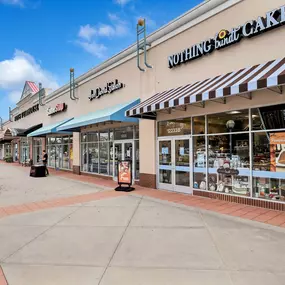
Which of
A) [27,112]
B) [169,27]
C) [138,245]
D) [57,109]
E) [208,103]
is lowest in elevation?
[138,245]

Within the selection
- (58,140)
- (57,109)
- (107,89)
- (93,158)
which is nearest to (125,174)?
(107,89)

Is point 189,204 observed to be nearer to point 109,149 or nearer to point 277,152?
point 277,152

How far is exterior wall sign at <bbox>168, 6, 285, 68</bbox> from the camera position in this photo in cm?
722

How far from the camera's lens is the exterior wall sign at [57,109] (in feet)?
64.0

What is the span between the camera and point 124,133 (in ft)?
45.6

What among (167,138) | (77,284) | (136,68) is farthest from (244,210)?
(136,68)

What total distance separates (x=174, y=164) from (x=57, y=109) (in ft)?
42.6

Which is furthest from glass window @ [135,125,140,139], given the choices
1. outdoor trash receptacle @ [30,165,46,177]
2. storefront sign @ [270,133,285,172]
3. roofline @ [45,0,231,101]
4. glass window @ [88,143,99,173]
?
outdoor trash receptacle @ [30,165,46,177]

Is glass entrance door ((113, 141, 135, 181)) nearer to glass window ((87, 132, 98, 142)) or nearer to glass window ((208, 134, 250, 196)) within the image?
glass window ((87, 132, 98, 142))

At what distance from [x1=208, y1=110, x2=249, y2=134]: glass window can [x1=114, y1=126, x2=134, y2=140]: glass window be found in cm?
506

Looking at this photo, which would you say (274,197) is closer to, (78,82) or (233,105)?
(233,105)

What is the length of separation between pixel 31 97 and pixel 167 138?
71.0ft

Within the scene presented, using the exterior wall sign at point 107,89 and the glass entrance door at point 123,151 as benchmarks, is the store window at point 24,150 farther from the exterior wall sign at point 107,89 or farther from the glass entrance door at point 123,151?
the glass entrance door at point 123,151

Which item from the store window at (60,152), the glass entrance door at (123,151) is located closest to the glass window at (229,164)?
the glass entrance door at (123,151)
